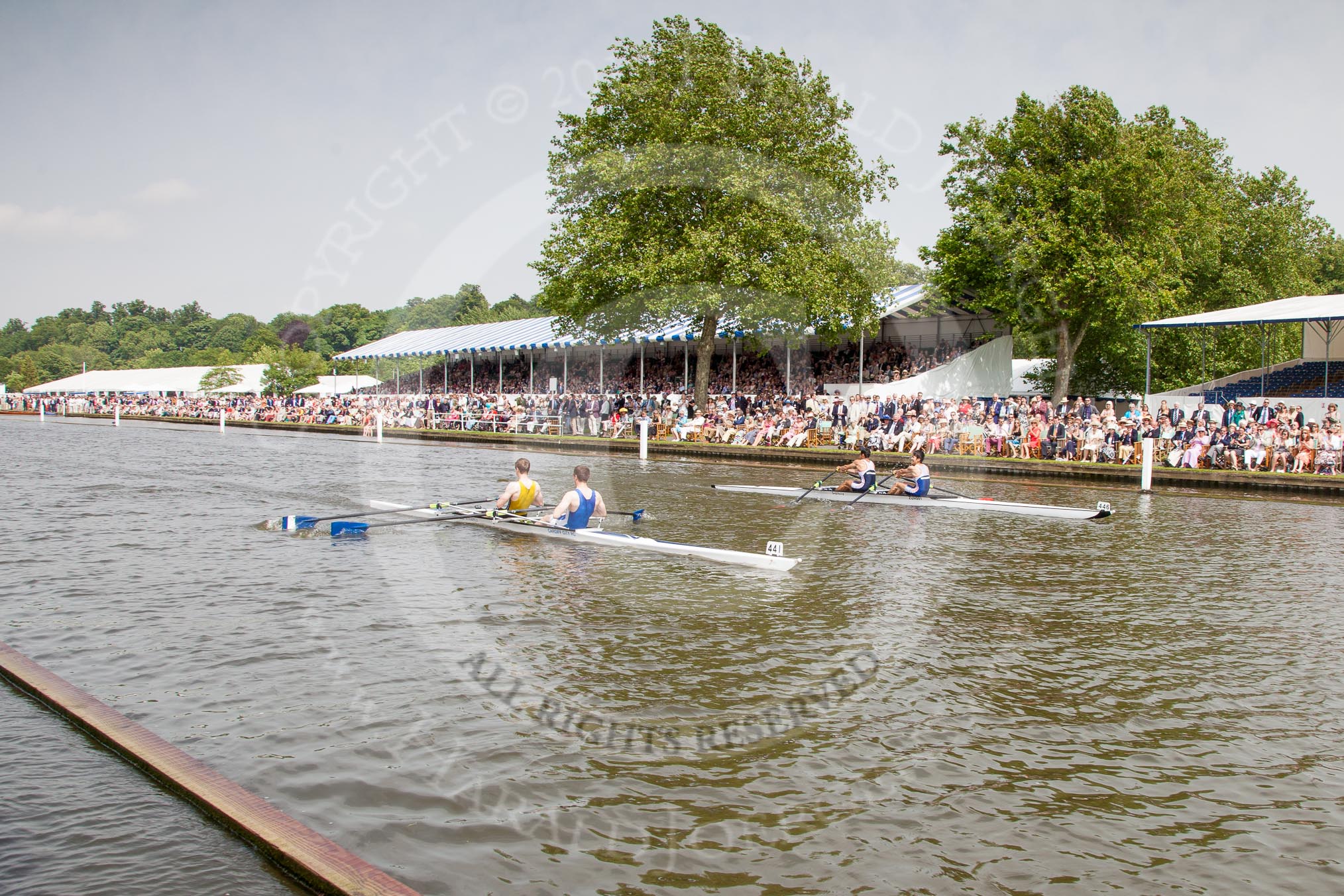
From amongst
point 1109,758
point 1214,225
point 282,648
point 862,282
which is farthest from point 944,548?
point 1214,225

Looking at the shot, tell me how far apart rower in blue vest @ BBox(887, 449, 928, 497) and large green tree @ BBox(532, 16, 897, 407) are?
16.1 m

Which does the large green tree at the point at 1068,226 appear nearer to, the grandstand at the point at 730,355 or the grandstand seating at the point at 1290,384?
the grandstand at the point at 730,355

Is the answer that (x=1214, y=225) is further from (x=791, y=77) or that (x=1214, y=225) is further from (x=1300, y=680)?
(x=1300, y=680)

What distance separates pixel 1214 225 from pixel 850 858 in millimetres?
48625

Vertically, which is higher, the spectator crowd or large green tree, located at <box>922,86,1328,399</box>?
large green tree, located at <box>922,86,1328,399</box>

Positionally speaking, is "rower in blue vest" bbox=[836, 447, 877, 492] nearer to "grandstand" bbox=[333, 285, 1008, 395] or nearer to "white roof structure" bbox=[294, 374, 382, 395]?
"grandstand" bbox=[333, 285, 1008, 395]

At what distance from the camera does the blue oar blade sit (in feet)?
47.2

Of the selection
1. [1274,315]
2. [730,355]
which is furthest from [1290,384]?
[730,355]

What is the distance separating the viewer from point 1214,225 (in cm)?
4475

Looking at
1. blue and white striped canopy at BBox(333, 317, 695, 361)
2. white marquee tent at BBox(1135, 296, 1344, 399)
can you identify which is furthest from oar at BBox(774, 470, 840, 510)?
blue and white striped canopy at BBox(333, 317, 695, 361)

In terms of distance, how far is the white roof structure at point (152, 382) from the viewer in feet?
282

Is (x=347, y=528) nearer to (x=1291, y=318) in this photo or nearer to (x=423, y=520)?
(x=423, y=520)

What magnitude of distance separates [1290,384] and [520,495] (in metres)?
29.9

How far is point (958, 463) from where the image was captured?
87.1 ft
